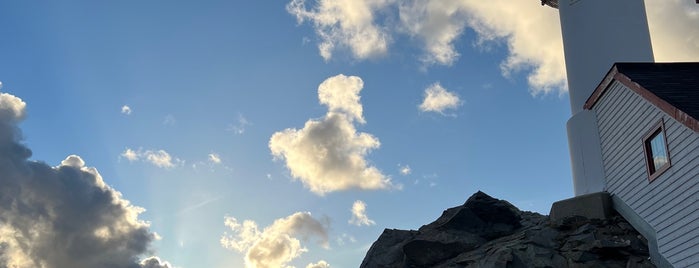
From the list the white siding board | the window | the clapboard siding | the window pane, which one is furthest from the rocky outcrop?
the window pane

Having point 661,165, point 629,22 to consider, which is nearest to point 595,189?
point 661,165

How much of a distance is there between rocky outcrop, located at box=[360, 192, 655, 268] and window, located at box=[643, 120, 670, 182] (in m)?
2.58

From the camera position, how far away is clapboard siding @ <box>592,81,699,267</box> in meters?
16.9

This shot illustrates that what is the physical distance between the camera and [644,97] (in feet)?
62.7

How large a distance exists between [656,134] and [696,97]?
4.80 feet

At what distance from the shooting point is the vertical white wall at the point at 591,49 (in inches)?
987

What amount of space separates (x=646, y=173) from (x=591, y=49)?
840cm

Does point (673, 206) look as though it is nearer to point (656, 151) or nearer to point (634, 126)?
point (656, 151)

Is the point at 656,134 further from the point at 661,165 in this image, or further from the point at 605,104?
the point at 605,104

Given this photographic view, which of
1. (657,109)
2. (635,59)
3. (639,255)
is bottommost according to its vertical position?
(639,255)

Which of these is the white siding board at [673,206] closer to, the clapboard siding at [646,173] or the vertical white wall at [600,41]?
the clapboard siding at [646,173]

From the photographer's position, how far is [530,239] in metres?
22.5

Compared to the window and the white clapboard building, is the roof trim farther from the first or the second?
the window

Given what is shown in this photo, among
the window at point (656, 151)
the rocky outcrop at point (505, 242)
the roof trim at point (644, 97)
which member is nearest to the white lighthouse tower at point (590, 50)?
the roof trim at point (644, 97)
